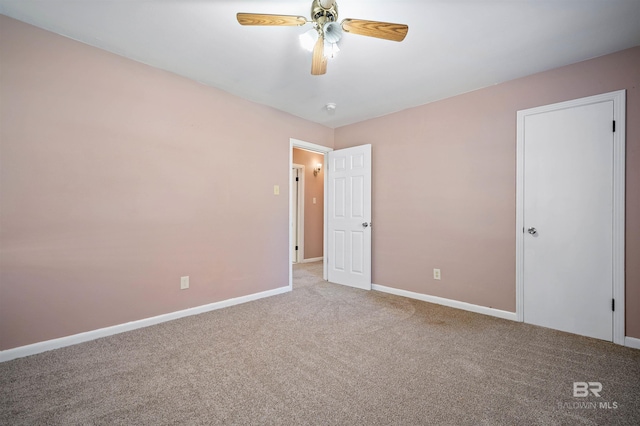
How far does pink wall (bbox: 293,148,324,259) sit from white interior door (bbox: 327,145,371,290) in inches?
66.6

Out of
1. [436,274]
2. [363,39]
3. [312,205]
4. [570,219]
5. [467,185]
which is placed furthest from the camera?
[312,205]

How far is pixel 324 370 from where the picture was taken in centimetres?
194

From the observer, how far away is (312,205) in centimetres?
622

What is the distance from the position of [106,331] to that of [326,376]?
1949mm

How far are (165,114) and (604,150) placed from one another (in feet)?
13.1

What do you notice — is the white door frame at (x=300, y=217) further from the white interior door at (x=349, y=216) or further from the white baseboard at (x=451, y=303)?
the white baseboard at (x=451, y=303)

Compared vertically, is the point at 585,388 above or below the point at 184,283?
below

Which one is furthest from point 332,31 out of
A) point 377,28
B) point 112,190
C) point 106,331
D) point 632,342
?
point 632,342

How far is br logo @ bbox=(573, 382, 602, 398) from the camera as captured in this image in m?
1.70

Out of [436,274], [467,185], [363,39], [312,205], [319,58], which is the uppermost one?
[363,39]

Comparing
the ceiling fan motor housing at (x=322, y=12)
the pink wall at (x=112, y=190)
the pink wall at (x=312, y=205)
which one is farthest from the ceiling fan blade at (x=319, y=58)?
the pink wall at (x=312, y=205)

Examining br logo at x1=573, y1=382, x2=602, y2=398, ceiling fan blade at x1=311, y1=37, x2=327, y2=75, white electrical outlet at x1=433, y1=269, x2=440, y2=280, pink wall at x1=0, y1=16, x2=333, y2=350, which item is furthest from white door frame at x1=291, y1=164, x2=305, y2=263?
br logo at x1=573, y1=382, x2=602, y2=398

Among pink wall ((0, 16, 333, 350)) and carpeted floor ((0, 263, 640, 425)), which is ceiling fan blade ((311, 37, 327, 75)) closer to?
pink wall ((0, 16, 333, 350))

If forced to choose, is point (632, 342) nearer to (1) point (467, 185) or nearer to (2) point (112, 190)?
(1) point (467, 185)
